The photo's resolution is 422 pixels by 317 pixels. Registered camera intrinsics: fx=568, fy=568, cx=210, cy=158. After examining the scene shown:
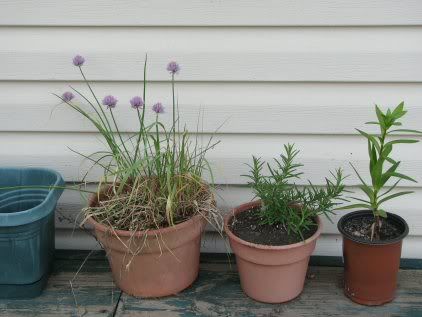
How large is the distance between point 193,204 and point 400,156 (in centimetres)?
96

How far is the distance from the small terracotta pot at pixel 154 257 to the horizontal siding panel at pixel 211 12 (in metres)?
0.84

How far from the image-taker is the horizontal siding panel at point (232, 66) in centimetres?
239

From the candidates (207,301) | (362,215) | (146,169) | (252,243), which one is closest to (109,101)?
(146,169)

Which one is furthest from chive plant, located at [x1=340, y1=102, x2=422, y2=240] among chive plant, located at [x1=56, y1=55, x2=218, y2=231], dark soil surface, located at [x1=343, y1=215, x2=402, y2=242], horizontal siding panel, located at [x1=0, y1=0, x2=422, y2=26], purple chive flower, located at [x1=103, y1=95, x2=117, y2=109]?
purple chive flower, located at [x1=103, y1=95, x2=117, y2=109]

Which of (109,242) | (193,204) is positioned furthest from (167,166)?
(109,242)

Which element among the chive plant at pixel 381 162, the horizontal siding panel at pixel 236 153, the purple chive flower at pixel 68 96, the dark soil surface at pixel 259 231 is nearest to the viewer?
the chive plant at pixel 381 162

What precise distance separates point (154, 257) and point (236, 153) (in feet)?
2.02

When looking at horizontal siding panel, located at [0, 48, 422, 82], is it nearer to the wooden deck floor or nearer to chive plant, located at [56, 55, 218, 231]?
chive plant, located at [56, 55, 218, 231]

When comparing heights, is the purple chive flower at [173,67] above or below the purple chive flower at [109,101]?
above

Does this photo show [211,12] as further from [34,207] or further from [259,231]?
[34,207]

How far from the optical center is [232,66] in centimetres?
245

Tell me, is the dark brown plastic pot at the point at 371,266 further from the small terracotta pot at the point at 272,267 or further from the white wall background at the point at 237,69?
the white wall background at the point at 237,69

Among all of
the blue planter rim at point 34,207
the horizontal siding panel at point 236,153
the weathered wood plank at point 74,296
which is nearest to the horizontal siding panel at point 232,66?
the horizontal siding panel at point 236,153

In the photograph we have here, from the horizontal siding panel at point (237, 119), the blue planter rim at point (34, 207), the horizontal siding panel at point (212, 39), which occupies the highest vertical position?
the horizontal siding panel at point (212, 39)
